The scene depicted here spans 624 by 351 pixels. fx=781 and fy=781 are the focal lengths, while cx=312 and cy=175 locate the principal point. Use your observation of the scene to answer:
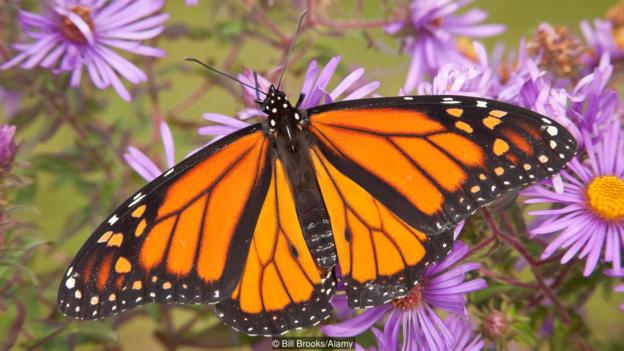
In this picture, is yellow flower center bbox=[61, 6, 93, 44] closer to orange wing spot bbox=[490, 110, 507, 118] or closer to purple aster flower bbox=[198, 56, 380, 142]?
purple aster flower bbox=[198, 56, 380, 142]

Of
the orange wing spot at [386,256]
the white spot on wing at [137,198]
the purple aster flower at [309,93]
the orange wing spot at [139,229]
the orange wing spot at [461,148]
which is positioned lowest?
the orange wing spot at [386,256]

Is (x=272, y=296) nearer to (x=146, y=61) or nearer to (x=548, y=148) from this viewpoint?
(x=548, y=148)

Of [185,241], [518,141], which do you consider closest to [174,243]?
[185,241]

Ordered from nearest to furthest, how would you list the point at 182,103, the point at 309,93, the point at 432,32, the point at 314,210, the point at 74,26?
the point at 314,210
the point at 309,93
the point at 74,26
the point at 432,32
the point at 182,103

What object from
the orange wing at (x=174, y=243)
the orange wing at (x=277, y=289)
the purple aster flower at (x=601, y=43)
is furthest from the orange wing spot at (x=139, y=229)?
the purple aster flower at (x=601, y=43)

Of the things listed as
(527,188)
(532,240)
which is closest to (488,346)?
(532,240)

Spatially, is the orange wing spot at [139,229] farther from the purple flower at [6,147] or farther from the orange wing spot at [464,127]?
the orange wing spot at [464,127]

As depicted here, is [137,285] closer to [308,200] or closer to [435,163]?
[308,200]
